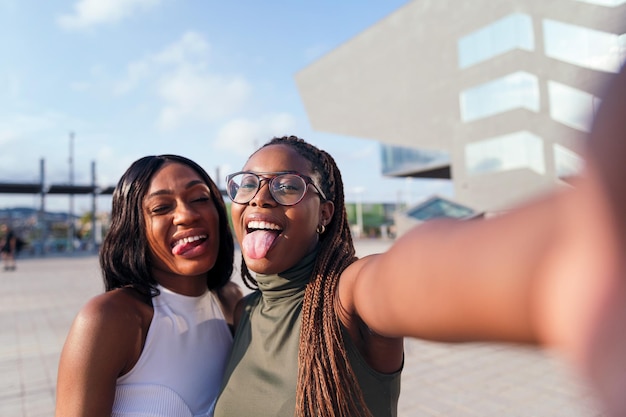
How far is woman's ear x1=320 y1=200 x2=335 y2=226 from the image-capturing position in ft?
5.22

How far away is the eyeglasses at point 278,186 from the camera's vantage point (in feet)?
4.76

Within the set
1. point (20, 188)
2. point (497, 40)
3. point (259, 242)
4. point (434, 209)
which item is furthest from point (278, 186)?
point (20, 188)

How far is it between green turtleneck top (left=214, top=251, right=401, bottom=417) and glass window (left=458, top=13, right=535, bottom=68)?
2458cm

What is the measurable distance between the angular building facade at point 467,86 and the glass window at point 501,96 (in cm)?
6

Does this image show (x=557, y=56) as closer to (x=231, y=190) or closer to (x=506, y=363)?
(x=506, y=363)

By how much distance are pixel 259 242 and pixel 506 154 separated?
24.2m

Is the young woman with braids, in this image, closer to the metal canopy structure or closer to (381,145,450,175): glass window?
(381,145,450,175): glass window

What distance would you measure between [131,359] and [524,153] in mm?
23793

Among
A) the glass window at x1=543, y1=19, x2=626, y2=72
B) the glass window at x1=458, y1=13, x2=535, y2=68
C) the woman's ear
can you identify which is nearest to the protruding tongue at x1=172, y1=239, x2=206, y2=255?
the woman's ear

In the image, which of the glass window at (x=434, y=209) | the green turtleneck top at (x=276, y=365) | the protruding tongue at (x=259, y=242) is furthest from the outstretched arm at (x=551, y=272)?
the glass window at (x=434, y=209)

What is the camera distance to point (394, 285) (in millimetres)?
823

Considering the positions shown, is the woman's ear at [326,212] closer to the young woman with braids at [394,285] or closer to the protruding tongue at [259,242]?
the young woman with braids at [394,285]

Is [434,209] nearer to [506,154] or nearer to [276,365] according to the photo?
[506,154]

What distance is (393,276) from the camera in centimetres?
82
